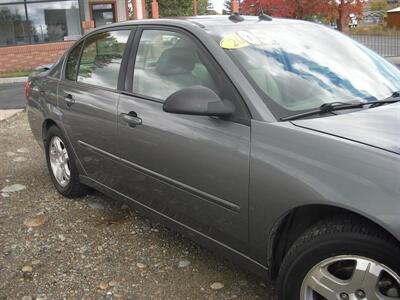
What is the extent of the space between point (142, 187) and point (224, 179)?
3.02ft

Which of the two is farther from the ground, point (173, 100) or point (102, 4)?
point (102, 4)

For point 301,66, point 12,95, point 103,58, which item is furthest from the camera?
point 12,95

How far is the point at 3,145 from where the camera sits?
698cm

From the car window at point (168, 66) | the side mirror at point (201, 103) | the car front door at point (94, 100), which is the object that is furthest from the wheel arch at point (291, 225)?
the car front door at point (94, 100)

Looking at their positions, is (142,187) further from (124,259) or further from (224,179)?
(224,179)

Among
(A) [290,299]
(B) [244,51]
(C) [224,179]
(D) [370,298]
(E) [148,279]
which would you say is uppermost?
(B) [244,51]

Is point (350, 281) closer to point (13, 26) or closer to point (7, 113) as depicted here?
point (7, 113)

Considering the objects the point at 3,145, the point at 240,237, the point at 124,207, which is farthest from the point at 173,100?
the point at 3,145

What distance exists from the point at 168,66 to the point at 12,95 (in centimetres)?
1013

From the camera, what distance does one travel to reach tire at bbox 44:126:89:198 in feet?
14.9

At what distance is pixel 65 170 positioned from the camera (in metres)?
4.73

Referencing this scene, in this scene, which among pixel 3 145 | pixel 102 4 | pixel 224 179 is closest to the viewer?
pixel 224 179

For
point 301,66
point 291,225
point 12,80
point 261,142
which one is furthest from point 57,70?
point 12,80

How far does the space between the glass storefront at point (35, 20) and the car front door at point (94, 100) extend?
50.6ft
